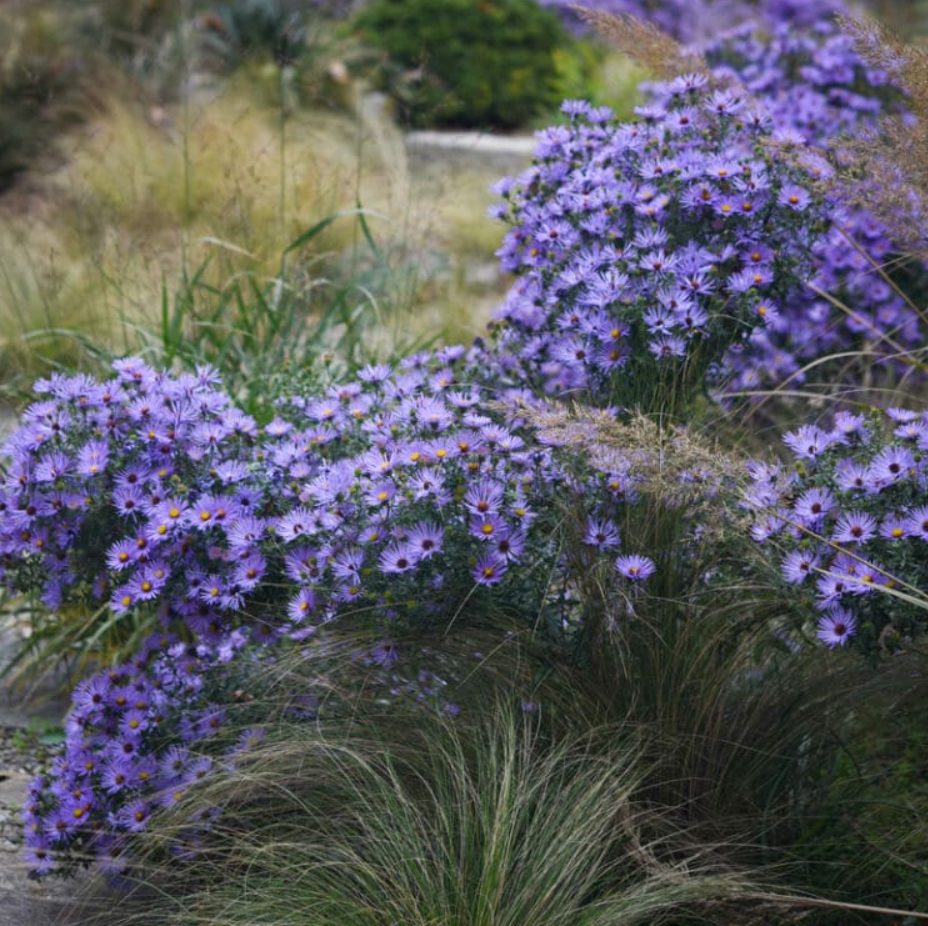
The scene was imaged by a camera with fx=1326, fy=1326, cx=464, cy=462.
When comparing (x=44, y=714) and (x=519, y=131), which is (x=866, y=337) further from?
(x=519, y=131)

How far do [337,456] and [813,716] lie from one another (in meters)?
1.16

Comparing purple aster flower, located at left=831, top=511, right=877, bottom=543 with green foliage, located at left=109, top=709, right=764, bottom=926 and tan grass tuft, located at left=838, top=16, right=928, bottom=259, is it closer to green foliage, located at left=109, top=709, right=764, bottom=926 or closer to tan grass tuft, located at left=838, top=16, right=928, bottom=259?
green foliage, located at left=109, top=709, right=764, bottom=926

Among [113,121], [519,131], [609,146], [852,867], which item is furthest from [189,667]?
[519,131]

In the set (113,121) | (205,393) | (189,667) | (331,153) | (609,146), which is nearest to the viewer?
(189,667)

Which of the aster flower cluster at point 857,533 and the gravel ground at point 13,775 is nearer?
the aster flower cluster at point 857,533

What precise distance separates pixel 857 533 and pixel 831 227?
152cm

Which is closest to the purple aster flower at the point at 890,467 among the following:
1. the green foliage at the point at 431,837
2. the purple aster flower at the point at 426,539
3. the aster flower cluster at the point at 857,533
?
the aster flower cluster at the point at 857,533

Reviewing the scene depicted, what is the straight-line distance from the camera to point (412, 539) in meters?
2.42

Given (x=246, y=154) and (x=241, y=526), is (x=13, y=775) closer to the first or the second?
(x=241, y=526)

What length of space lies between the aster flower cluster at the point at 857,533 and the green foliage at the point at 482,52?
7304 millimetres

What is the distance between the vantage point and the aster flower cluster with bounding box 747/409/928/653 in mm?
2205

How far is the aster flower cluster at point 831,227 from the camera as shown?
13.3 feet

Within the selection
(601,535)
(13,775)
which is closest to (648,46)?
(601,535)

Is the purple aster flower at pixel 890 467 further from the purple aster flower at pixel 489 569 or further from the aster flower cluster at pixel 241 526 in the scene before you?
the purple aster flower at pixel 489 569
